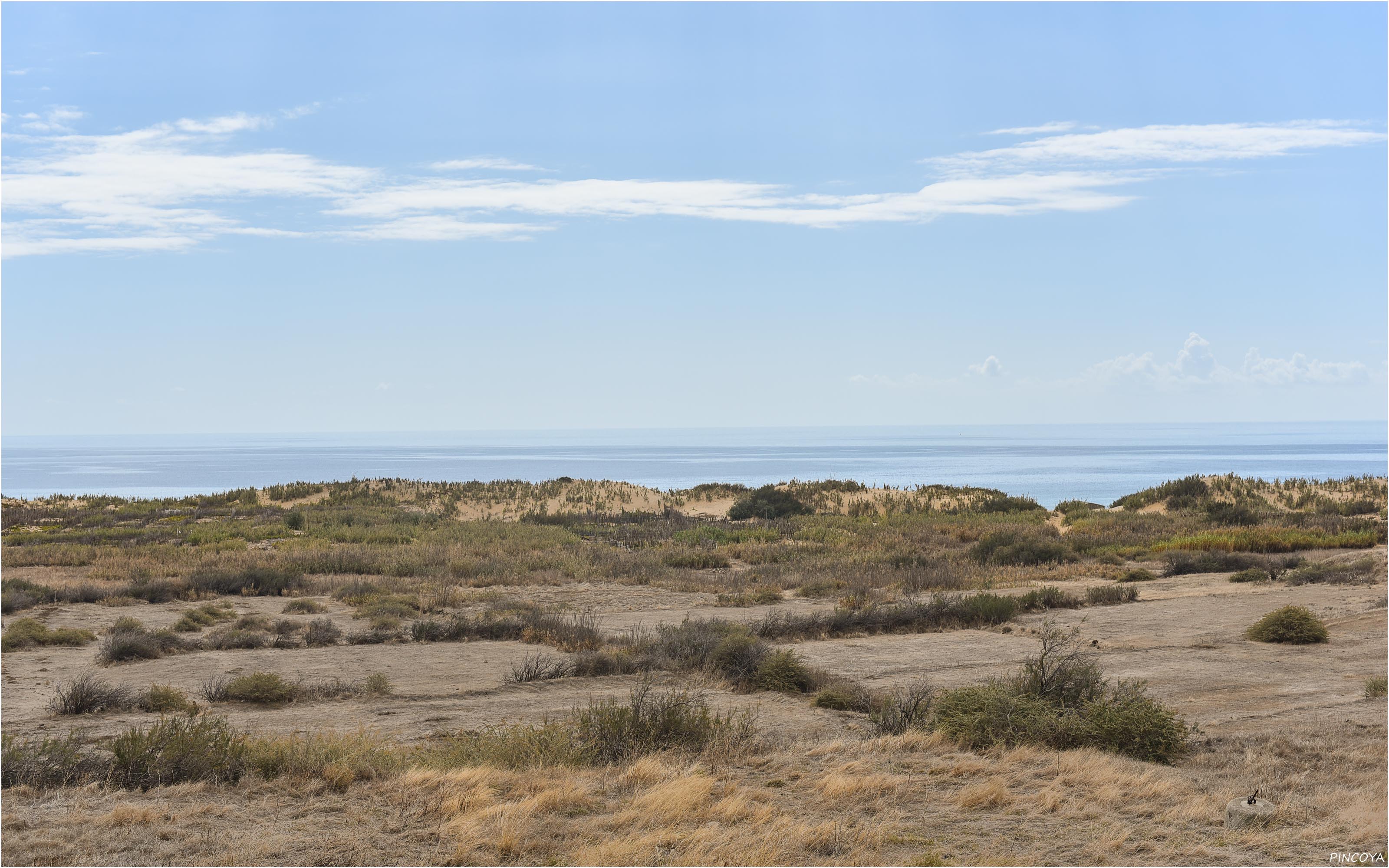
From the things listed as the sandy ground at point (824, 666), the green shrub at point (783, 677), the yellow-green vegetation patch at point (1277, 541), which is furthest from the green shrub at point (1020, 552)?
the green shrub at point (783, 677)

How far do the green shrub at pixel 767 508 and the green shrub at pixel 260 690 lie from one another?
32697mm

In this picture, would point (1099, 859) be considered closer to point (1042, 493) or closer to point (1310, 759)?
point (1310, 759)

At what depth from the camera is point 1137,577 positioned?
25375mm

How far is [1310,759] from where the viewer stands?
9.62 metres

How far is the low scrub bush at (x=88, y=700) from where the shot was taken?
38.3 feet

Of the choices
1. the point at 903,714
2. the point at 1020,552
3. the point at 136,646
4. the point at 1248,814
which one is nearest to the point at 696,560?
the point at 1020,552

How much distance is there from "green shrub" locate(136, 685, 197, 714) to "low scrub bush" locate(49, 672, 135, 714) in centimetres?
17

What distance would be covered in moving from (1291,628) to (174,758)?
54.4 ft

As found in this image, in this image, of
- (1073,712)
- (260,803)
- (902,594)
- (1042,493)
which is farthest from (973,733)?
(1042,493)

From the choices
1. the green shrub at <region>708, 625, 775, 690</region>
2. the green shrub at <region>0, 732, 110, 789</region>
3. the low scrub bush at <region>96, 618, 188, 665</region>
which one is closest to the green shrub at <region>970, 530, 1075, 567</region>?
the green shrub at <region>708, 625, 775, 690</region>

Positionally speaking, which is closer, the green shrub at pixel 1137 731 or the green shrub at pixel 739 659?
the green shrub at pixel 1137 731

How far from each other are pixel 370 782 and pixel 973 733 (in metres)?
6.14

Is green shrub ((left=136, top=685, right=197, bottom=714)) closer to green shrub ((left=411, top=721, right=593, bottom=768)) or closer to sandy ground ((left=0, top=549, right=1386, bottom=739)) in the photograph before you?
sandy ground ((left=0, top=549, right=1386, bottom=739))

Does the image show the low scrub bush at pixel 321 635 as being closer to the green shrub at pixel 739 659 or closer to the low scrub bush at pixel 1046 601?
the green shrub at pixel 739 659
